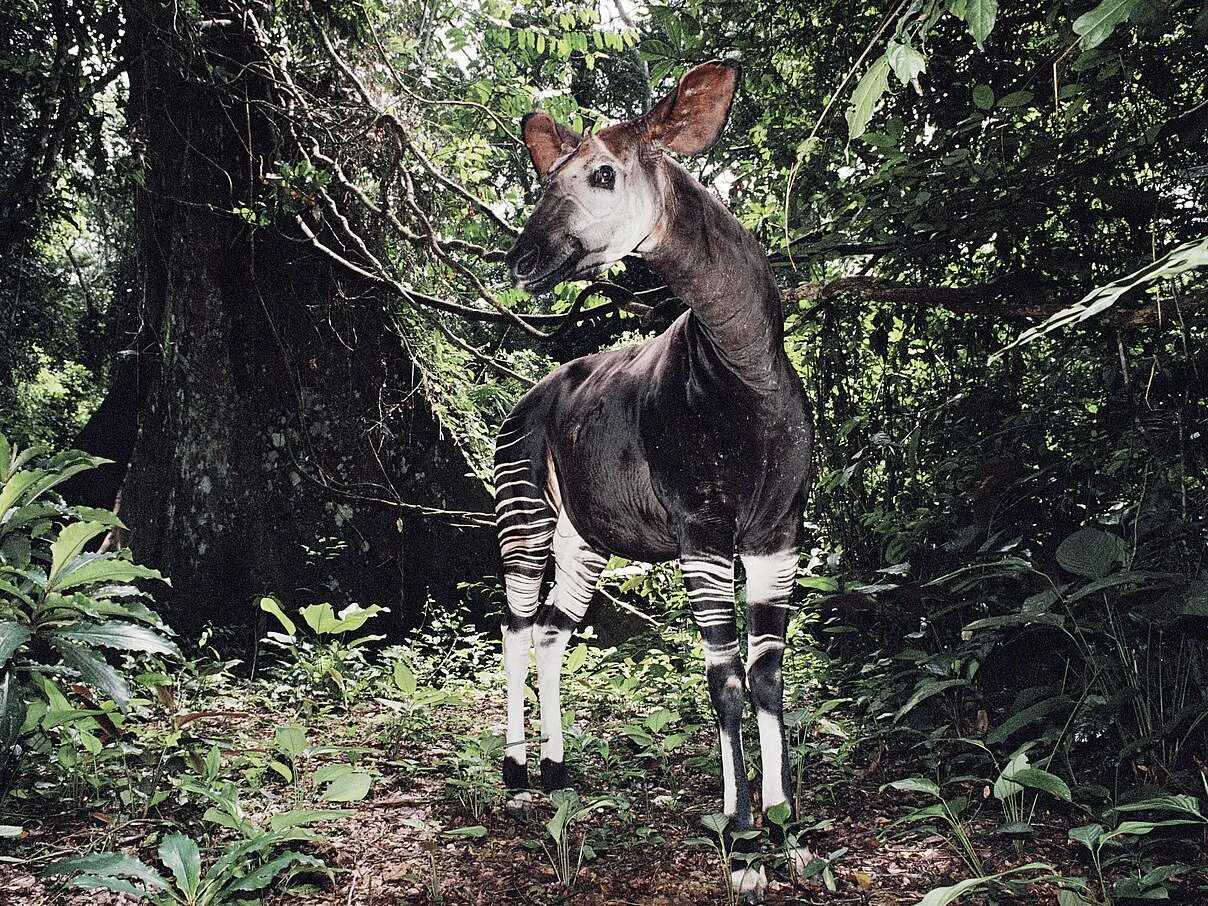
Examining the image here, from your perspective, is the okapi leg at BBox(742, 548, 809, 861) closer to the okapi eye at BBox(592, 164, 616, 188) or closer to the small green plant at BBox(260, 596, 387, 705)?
the okapi eye at BBox(592, 164, 616, 188)

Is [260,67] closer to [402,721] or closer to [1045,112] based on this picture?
[402,721]

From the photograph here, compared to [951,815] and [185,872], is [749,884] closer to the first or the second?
[951,815]

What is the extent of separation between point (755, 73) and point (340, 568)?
167 inches

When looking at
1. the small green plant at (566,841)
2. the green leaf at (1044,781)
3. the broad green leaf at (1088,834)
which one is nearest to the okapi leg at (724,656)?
the small green plant at (566,841)

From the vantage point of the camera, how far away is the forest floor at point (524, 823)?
2.75 meters

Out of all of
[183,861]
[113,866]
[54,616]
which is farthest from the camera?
[54,616]

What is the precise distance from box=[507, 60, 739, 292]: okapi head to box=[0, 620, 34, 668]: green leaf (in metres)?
2.01

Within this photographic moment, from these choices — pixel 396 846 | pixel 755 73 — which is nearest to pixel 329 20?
pixel 755 73

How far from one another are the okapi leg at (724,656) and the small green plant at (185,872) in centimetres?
137

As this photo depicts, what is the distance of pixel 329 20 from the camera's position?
5613 millimetres

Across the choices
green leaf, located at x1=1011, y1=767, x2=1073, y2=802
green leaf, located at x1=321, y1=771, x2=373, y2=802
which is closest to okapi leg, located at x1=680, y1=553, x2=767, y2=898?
green leaf, located at x1=1011, y1=767, x2=1073, y2=802

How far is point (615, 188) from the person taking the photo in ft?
8.79

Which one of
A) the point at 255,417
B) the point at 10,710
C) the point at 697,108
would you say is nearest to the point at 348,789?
the point at 10,710

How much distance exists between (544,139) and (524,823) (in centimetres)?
263
